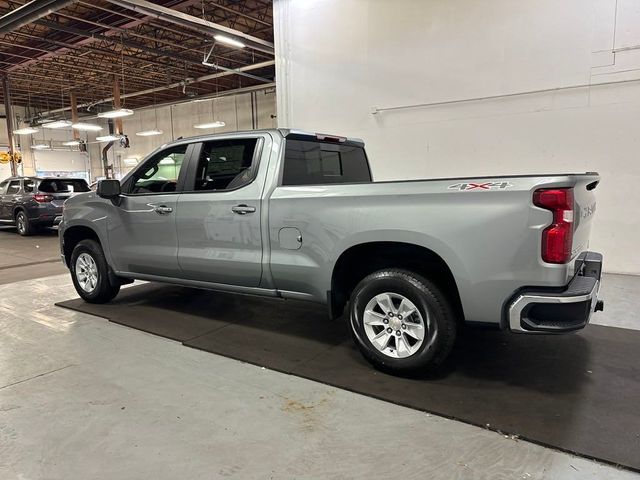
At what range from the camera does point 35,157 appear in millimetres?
25641

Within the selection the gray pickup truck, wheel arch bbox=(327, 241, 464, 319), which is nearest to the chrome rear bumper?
the gray pickup truck

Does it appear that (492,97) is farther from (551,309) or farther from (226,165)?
(551,309)

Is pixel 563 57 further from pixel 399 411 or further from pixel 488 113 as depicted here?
pixel 399 411

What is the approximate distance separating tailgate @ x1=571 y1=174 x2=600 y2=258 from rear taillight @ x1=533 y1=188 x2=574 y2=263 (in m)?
0.13

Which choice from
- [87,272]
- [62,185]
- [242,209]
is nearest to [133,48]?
[62,185]

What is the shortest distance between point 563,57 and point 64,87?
2084 cm

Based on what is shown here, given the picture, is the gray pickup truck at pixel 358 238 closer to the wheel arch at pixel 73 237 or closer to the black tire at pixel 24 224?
the wheel arch at pixel 73 237

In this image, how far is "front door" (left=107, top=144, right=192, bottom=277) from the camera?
13.3 feet

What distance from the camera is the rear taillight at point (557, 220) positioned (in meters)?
2.34

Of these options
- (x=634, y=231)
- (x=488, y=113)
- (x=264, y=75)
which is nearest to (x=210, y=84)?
(x=264, y=75)

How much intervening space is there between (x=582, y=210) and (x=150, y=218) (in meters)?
3.56

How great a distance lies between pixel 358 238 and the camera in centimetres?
297

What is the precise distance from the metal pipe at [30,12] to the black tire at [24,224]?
4498 millimetres

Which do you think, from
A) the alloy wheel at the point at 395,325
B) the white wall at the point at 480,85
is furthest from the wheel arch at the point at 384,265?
the white wall at the point at 480,85
